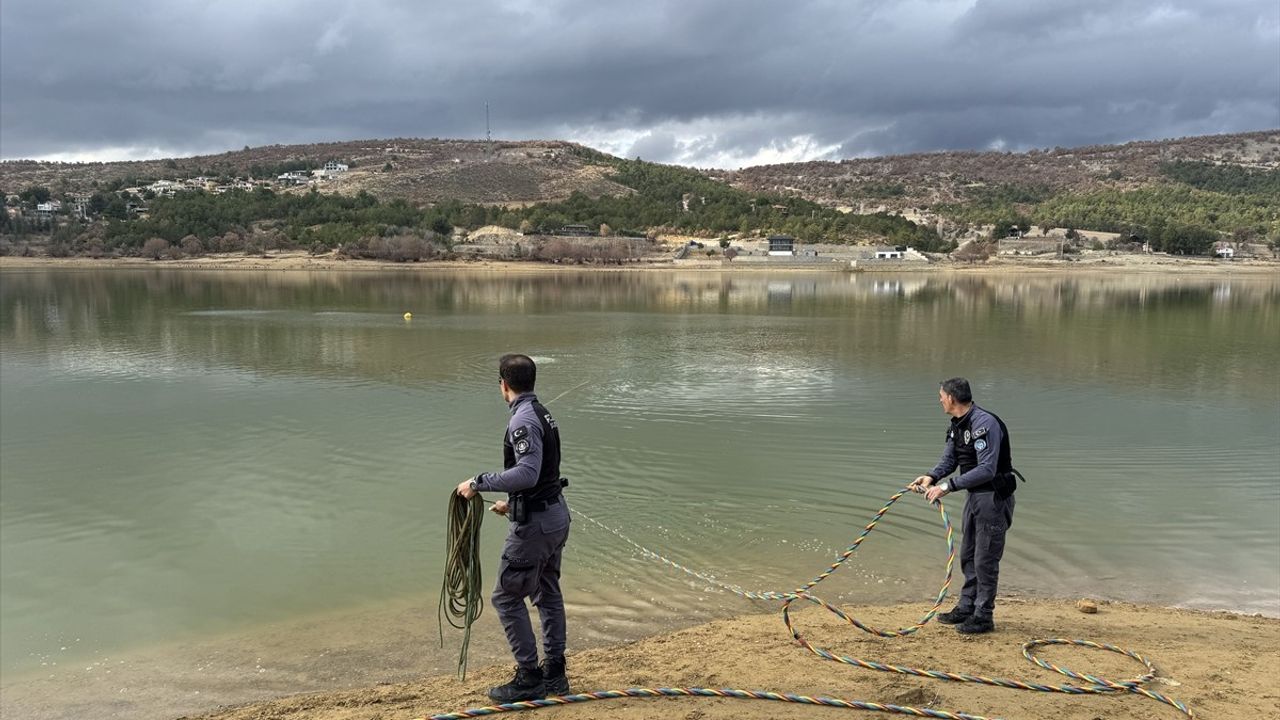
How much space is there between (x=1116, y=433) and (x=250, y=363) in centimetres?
2008

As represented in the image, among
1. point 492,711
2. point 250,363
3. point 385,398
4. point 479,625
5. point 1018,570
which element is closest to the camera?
point 492,711

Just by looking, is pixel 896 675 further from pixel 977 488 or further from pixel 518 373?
pixel 518 373

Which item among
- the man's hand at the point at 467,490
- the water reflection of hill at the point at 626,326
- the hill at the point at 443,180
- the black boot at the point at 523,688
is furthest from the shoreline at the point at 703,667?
the hill at the point at 443,180

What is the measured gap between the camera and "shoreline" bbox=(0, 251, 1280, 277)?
93438mm

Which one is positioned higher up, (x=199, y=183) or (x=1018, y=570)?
(x=199, y=183)

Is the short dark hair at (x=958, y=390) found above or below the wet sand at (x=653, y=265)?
below

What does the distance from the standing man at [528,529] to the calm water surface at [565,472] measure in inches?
54.5

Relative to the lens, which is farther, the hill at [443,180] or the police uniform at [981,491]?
the hill at [443,180]

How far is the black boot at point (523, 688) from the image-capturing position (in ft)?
15.7

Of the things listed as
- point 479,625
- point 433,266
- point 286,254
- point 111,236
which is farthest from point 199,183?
point 479,625

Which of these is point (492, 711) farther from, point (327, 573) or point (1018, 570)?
point (1018, 570)

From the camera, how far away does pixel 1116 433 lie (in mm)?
14172

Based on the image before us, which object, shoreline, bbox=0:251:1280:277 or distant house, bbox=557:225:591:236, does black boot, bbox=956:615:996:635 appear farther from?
distant house, bbox=557:225:591:236

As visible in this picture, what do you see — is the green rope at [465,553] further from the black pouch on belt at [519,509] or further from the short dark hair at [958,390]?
the short dark hair at [958,390]
